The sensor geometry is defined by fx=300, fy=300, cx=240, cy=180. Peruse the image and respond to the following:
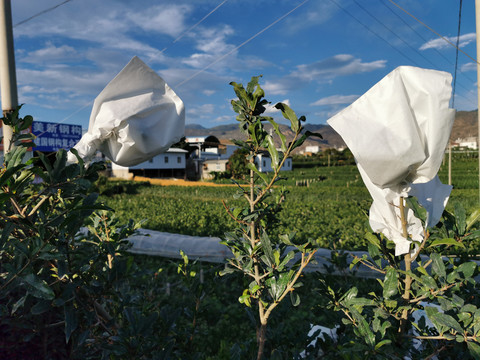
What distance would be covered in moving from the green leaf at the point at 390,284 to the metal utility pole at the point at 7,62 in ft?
9.54

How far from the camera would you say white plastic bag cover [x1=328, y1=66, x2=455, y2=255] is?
958 millimetres

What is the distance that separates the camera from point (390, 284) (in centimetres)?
127

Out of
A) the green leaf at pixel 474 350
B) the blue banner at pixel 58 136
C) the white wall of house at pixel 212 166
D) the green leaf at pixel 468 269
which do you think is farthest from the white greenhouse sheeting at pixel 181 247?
the white wall of house at pixel 212 166

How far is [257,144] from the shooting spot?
1427 mm

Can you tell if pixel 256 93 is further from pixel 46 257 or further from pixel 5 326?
pixel 5 326

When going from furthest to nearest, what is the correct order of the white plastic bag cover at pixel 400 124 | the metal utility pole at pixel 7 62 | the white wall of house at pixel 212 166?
the white wall of house at pixel 212 166, the metal utility pole at pixel 7 62, the white plastic bag cover at pixel 400 124

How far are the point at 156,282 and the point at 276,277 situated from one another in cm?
354

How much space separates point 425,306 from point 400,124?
0.77 metres

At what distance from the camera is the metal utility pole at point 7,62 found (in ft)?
8.18

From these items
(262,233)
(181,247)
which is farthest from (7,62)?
(181,247)

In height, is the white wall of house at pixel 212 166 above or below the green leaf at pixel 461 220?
above

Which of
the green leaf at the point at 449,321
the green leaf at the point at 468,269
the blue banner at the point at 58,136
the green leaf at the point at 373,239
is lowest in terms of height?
the green leaf at the point at 449,321

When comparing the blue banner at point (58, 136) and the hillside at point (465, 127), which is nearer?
the blue banner at point (58, 136)

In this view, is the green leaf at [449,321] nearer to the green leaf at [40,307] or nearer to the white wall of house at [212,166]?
the green leaf at [40,307]
